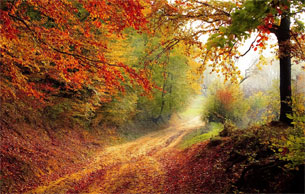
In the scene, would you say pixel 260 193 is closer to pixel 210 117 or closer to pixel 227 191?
pixel 227 191

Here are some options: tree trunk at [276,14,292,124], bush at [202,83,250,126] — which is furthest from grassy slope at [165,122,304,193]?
bush at [202,83,250,126]

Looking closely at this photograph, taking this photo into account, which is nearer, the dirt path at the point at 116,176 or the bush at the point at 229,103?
the dirt path at the point at 116,176

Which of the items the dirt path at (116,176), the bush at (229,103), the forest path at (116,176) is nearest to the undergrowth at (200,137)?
the bush at (229,103)

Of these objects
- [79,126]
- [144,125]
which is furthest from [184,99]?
[79,126]

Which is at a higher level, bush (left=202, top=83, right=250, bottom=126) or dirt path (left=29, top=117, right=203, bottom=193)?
bush (left=202, top=83, right=250, bottom=126)

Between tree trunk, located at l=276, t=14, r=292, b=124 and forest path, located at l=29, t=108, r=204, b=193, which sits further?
tree trunk, located at l=276, t=14, r=292, b=124

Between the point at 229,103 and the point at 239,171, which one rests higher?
the point at 229,103

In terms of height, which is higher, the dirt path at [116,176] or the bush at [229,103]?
the bush at [229,103]

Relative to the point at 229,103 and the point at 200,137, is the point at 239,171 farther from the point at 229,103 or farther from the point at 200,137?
the point at 229,103

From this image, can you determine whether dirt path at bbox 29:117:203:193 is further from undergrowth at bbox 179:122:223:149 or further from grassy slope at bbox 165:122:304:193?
undergrowth at bbox 179:122:223:149

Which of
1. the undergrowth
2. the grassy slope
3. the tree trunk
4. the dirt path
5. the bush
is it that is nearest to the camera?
the grassy slope

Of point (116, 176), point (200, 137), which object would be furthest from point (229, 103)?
point (116, 176)

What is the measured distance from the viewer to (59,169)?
7.38m

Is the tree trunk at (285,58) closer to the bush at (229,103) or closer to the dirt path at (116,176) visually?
the dirt path at (116,176)
